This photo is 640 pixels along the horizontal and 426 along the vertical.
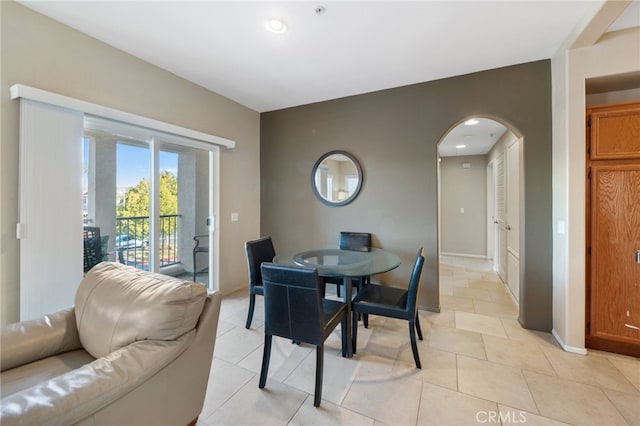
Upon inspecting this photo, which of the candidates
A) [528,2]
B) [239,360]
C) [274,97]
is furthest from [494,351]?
[274,97]

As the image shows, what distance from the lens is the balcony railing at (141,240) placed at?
2.64 metres

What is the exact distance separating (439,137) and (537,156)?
939 mm

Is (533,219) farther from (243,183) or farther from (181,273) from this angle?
(181,273)

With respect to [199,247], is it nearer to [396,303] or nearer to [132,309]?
[132,309]

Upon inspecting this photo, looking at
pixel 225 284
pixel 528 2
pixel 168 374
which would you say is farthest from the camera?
pixel 225 284

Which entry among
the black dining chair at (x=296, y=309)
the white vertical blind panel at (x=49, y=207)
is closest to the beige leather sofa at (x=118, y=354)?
the black dining chair at (x=296, y=309)

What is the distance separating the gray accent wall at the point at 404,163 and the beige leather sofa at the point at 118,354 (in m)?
2.36

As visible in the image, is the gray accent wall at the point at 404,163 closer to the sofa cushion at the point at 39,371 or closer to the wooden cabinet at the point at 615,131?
the wooden cabinet at the point at 615,131

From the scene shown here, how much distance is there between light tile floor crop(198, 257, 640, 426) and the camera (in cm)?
157

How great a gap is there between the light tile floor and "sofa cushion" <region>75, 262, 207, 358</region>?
2.33 ft

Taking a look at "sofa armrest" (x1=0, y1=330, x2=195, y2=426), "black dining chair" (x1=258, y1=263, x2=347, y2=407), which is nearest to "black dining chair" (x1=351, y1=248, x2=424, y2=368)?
"black dining chair" (x1=258, y1=263, x2=347, y2=407)

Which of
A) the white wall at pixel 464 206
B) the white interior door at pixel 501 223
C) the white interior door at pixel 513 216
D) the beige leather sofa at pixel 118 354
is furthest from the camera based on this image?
the white wall at pixel 464 206

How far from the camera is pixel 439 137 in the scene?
3.01 meters

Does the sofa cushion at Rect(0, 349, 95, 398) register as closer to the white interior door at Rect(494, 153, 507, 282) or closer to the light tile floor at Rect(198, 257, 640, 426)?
the light tile floor at Rect(198, 257, 640, 426)
